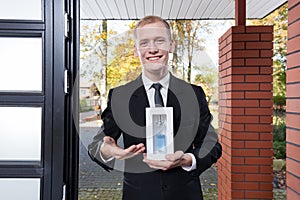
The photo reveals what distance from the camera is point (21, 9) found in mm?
1084

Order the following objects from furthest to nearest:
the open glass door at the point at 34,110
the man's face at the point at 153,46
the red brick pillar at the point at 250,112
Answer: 1. the red brick pillar at the point at 250,112
2. the man's face at the point at 153,46
3. the open glass door at the point at 34,110

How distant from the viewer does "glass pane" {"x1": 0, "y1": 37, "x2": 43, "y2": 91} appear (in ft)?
3.61

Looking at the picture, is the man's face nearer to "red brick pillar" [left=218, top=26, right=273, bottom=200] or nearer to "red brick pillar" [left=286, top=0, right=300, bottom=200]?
"red brick pillar" [left=286, top=0, right=300, bottom=200]

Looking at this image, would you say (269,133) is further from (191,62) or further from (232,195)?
(191,62)

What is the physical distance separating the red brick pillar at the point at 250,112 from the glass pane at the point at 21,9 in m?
1.90

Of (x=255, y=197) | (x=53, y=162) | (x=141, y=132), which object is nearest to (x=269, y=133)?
(x=255, y=197)

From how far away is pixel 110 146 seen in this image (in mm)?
1694

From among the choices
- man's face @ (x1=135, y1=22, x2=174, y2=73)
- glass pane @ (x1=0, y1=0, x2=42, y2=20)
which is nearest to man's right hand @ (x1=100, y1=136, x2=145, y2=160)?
man's face @ (x1=135, y1=22, x2=174, y2=73)

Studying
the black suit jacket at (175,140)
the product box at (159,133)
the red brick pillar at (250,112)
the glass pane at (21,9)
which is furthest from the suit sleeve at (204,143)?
the red brick pillar at (250,112)

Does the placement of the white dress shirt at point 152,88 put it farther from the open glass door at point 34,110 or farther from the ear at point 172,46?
the open glass door at point 34,110

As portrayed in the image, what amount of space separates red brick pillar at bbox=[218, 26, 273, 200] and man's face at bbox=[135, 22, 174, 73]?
1154mm

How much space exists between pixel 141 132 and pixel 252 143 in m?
1.38

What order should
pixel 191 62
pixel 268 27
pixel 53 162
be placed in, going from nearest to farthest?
pixel 53 162 < pixel 191 62 < pixel 268 27

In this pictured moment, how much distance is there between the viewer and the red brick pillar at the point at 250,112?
9.11 feet
